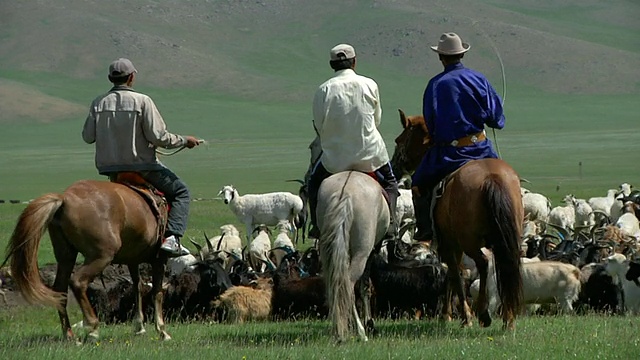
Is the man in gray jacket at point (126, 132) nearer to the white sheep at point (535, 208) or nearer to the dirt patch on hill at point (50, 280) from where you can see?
the dirt patch on hill at point (50, 280)

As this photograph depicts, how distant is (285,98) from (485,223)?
113 metres

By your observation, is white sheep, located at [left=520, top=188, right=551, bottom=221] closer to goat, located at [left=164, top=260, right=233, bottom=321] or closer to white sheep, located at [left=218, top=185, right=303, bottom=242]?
white sheep, located at [left=218, top=185, right=303, bottom=242]

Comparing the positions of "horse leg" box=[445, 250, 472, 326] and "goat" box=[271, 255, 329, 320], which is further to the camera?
"goat" box=[271, 255, 329, 320]

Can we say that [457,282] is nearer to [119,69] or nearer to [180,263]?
[119,69]

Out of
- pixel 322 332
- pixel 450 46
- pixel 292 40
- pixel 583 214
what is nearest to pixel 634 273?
pixel 450 46

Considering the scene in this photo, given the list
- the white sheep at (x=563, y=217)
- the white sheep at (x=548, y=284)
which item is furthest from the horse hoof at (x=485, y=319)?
the white sheep at (x=563, y=217)

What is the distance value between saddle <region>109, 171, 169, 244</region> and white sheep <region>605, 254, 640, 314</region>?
4771 mm

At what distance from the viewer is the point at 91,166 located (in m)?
63.1

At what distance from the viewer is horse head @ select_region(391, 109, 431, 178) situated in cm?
1227

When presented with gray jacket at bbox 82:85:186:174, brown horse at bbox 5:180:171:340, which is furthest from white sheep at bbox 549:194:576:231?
brown horse at bbox 5:180:171:340

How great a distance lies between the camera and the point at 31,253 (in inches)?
383

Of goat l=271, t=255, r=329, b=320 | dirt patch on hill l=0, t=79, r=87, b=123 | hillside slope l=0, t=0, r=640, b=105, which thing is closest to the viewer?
goat l=271, t=255, r=329, b=320

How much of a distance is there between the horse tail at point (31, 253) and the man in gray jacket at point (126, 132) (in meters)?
1.18

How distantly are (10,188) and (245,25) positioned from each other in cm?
12240
